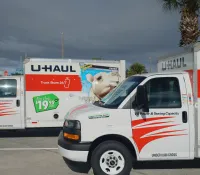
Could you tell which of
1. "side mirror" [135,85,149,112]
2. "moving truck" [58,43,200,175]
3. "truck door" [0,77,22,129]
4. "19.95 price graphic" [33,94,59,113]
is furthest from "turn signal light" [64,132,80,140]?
"truck door" [0,77,22,129]

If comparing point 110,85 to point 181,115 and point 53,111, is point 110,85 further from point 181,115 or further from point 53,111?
point 181,115

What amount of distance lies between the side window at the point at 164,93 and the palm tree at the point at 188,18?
1037cm

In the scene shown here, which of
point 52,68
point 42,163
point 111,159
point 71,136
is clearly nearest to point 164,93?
point 111,159

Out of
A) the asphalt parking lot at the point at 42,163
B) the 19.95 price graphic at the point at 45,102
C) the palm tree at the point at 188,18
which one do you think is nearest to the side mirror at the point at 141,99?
the asphalt parking lot at the point at 42,163

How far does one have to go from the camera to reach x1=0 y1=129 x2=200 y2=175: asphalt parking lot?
5.79m

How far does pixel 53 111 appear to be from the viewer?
31.2ft

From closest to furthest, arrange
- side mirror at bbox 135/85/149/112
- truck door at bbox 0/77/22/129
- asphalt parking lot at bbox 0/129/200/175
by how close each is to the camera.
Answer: side mirror at bbox 135/85/149/112, asphalt parking lot at bbox 0/129/200/175, truck door at bbox 0/77/22/129

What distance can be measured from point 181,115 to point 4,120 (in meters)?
6.13

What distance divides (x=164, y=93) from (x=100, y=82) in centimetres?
463

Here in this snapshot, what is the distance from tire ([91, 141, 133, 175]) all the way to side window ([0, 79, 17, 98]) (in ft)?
16.6

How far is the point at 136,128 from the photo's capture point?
17.2ft

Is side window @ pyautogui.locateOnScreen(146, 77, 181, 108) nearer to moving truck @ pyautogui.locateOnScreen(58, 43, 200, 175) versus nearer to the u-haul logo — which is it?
moving truck @ pyautogui.locateOnScreen(58, 43, 200, 175)

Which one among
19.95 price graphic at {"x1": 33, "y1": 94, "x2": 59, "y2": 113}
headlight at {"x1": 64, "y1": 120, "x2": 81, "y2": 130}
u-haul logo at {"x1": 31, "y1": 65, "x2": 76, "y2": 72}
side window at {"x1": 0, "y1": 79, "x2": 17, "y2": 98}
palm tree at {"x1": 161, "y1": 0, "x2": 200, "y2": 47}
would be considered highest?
palm tree at {"x1": 161, "y1": 0, "x2": 200, "y2": 47}

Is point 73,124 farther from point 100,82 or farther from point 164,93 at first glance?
point 100,82
